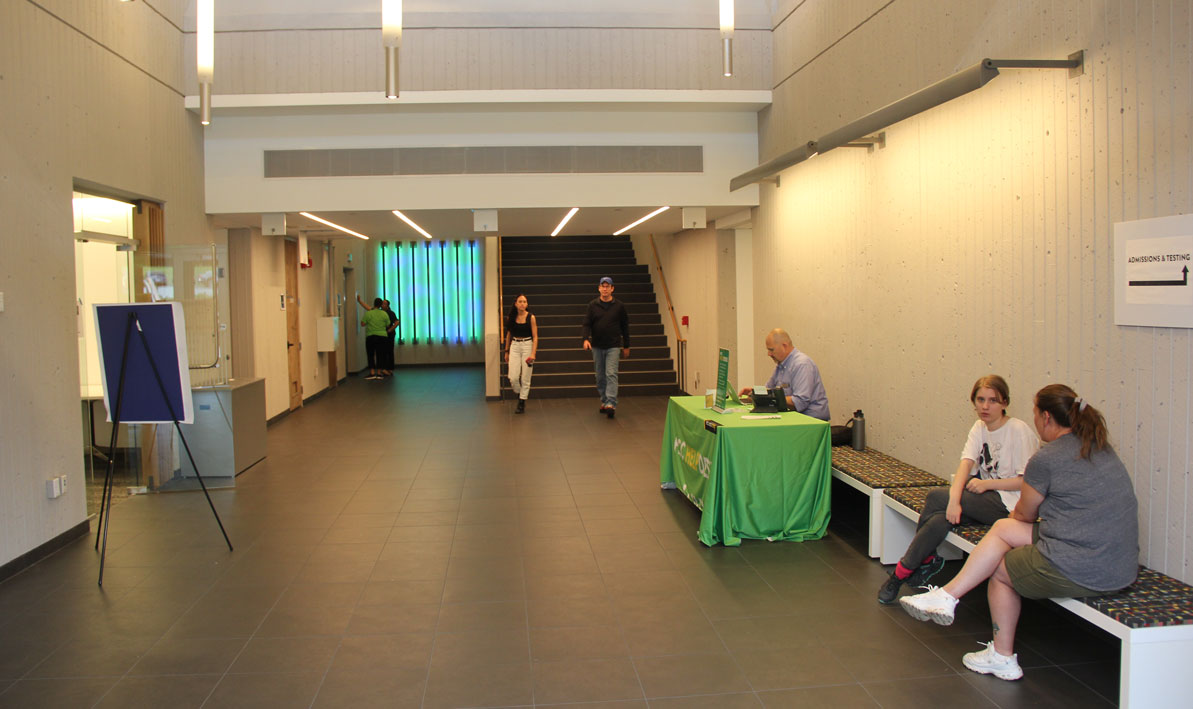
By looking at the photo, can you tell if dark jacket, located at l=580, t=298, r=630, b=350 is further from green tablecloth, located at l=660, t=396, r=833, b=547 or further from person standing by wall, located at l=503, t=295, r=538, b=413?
green tablecloth, located at l=660, t=396, r=833, b=547

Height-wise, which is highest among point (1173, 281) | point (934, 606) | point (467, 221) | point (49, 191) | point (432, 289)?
point (467, 221)

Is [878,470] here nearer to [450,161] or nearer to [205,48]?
[205,48]

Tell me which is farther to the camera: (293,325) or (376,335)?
(376,335)

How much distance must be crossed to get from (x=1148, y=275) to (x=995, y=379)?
2.65ft

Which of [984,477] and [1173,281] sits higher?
[1173,281]

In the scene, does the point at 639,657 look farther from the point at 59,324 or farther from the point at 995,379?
the point at 59,324

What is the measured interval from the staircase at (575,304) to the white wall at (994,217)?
235 inches

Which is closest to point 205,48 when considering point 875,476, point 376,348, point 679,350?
point 875,476

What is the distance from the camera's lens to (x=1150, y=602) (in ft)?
10.4

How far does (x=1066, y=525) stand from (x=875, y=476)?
1.92 m

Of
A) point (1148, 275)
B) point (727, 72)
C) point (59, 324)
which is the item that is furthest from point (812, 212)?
point (59, 324)

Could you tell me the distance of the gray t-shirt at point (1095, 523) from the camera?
3.24 meters

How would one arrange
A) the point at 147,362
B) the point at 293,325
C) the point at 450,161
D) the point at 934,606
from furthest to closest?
the point at 293,325
the point at 450,161
the point at 147,362
the point at 934,606

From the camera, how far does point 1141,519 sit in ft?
11.9
